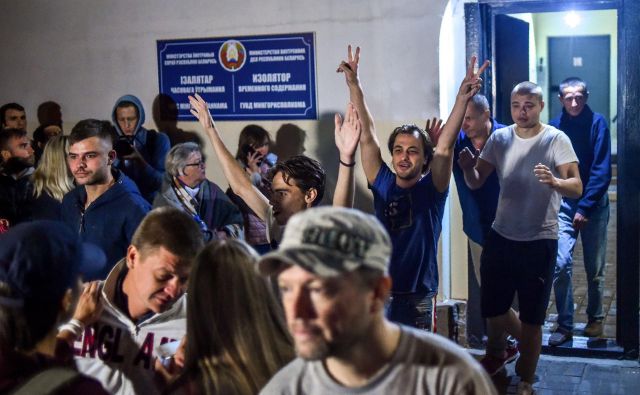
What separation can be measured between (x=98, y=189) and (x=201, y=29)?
2.80 metres

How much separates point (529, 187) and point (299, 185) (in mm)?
2051

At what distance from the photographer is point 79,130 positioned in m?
5.84

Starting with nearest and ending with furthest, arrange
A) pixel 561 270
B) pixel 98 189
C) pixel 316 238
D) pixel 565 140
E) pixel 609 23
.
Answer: pixel 316 238 < pixel 98 189 < pixel 565 140 < pixel 561 270 < pixel 609 23

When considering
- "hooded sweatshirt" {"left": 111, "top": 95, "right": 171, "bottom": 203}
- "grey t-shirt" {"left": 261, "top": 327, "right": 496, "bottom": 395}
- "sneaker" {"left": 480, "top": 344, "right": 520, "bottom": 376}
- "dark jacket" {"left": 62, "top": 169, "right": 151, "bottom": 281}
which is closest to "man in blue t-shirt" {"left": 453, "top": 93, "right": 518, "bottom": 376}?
"sneaker" {"left": 480, "top": 344, "right": 520, "bottom": 376}

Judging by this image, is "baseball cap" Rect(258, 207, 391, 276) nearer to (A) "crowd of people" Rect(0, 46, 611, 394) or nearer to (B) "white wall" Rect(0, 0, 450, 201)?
(A) "crowd of people" Rect(0, 46, 611, 394)

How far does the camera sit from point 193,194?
23.1 feet

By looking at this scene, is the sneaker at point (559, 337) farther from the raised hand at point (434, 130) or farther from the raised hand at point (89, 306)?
the raised hand at point (89, 306)

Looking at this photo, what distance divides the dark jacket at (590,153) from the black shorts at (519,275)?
91 centimetres

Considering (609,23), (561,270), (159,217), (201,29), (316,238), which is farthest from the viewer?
(609,23)

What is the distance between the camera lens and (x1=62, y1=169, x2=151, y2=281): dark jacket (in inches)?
216

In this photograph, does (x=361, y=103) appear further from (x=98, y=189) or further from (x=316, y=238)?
(x=316, y=238)

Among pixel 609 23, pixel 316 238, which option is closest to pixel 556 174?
pixel 316 238

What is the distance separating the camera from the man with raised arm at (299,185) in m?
5.10

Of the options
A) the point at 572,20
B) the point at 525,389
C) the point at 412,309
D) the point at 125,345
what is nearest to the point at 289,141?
the point at 412,309
